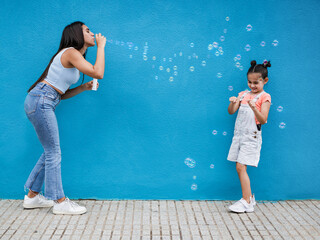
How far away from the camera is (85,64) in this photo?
3.26m

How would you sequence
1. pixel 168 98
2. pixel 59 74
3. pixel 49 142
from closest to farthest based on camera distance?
1. pixel 59 74
2. pixel 49 142
3. pixel 168 98

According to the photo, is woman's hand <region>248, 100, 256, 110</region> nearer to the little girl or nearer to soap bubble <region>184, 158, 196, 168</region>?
the little girl

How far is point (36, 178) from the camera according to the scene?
3682mm

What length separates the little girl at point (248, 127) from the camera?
3.58 m

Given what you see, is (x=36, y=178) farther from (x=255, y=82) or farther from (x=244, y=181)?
(x=255, y=82)

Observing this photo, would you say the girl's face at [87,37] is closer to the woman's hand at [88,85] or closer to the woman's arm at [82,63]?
the woman's arm at [82,63]

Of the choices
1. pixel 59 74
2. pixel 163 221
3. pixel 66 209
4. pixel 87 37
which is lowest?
pixel 163 221

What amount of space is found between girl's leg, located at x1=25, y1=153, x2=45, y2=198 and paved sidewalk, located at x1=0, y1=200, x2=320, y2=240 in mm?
212

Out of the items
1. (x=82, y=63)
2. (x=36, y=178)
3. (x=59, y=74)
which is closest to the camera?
(x=82, y=63)

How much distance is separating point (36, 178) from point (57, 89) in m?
1.00

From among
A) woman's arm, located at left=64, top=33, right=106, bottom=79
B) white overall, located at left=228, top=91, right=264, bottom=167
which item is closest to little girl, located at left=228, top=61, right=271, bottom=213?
white overall, located at left=228, top=91, right=264, bottom=167

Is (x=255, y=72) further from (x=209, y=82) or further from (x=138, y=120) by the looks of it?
(x=138, y=120)

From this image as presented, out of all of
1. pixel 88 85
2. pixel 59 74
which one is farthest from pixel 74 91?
pixel 59 74

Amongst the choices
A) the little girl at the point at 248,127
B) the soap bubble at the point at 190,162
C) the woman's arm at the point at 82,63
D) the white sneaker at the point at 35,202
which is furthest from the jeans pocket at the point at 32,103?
the little girl at the point at 248,127
